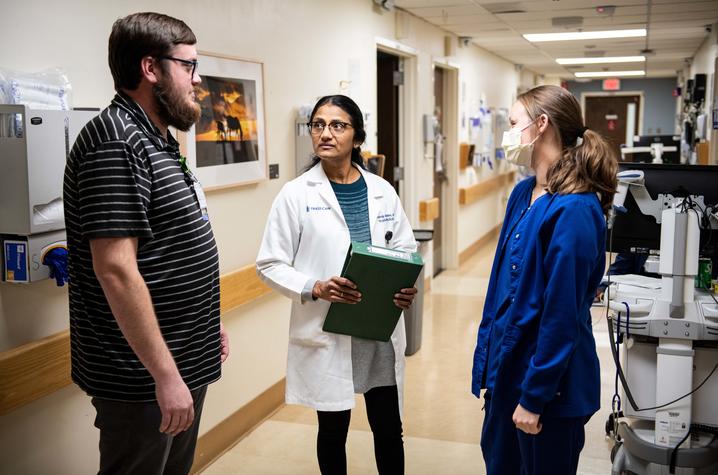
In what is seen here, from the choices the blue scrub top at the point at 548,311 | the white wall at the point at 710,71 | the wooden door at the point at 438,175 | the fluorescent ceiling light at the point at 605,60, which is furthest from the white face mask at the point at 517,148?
the fluorescent ceiling light at the point at 605,60

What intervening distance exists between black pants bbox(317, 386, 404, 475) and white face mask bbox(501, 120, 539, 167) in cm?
91

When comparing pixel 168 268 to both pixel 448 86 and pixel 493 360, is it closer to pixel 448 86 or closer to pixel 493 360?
pixel 493 360

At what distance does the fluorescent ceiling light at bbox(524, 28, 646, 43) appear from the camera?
744 centimetres

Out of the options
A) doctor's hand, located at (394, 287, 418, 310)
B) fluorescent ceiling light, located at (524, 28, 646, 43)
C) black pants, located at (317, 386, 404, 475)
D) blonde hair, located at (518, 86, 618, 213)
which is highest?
fluorescent ceiling light, located at (524, 28, 646, 43)

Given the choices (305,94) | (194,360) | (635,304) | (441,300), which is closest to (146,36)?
(194,360)

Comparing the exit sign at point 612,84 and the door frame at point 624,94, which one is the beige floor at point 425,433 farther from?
the door frame at point 624,94

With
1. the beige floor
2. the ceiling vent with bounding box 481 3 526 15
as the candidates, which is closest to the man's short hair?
the beige floor

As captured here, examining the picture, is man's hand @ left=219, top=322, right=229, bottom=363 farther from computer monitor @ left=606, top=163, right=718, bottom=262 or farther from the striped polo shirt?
computer monitor @ left=606, top=163, right=718, bottom=262

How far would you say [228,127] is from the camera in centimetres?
337

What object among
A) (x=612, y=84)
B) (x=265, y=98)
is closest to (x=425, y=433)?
(x=265, y=98)

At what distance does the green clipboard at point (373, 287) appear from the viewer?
2250 mm

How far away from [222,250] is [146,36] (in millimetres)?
1744

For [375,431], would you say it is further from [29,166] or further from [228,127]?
[228,127]

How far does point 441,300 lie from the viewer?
6.50 m
